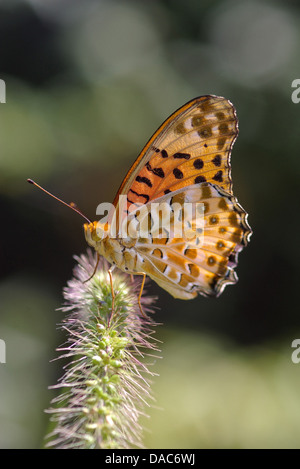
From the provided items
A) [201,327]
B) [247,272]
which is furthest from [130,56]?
[201,327]

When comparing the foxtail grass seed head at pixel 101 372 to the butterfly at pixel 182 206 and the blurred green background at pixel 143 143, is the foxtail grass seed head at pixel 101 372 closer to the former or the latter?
the butterfly at pixel 182 206

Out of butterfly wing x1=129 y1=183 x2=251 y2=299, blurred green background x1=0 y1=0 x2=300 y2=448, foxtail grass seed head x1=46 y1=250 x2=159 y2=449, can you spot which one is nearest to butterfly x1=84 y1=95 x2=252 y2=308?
butterfly wing x1=129 y1=183 x2=251 y2=299

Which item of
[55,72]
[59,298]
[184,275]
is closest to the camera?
[184,275]

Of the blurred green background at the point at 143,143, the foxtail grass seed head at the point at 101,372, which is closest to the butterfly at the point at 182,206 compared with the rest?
the foxtail grass seed head at the point at 101,372

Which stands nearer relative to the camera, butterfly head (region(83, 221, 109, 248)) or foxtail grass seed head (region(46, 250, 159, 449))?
foxtail grass seed head (region(46, 250, 159, 449))

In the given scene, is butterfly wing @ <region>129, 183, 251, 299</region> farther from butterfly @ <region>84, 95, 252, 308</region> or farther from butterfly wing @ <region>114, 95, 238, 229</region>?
butterfly wing @ <region>114, 95, 238, 229</region>

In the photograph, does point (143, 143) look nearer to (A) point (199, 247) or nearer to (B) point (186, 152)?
(B) point (186, 152)
